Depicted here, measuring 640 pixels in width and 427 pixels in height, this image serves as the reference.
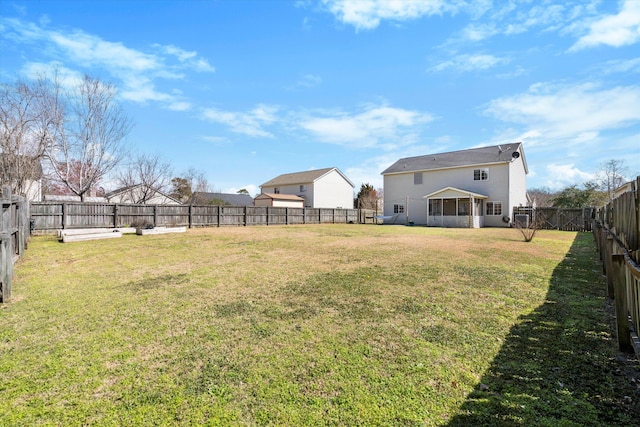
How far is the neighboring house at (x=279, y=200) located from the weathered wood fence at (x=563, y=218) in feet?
74.7

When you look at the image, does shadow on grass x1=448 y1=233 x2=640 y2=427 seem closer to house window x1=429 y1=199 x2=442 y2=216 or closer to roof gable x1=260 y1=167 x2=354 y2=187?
house window x1=429 y1=199 x2=442 y2=216

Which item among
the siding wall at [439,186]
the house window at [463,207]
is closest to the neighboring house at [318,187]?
the siding wall at [439,186]

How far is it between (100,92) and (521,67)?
23.6 m

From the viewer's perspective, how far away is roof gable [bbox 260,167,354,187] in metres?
37.3

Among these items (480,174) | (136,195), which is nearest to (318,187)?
(480,174)

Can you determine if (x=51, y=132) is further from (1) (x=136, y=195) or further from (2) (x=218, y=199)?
(2) (x=218, y=199)

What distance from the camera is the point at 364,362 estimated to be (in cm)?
287

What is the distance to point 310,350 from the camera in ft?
10.2

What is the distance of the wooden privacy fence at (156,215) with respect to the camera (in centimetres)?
1430

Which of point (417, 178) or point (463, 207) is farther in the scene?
point (417, 178)

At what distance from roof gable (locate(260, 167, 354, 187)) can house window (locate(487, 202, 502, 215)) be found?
1898 cm

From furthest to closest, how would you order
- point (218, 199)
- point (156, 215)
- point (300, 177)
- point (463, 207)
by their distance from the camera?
point (218, 199), point (300, 177), point (463, 207), point (156, 215)

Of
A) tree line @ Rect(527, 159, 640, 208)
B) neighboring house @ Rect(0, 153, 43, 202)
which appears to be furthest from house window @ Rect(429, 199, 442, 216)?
neighboring house @ Rect(0, 153, 43, 202)

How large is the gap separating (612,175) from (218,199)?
4559cm
